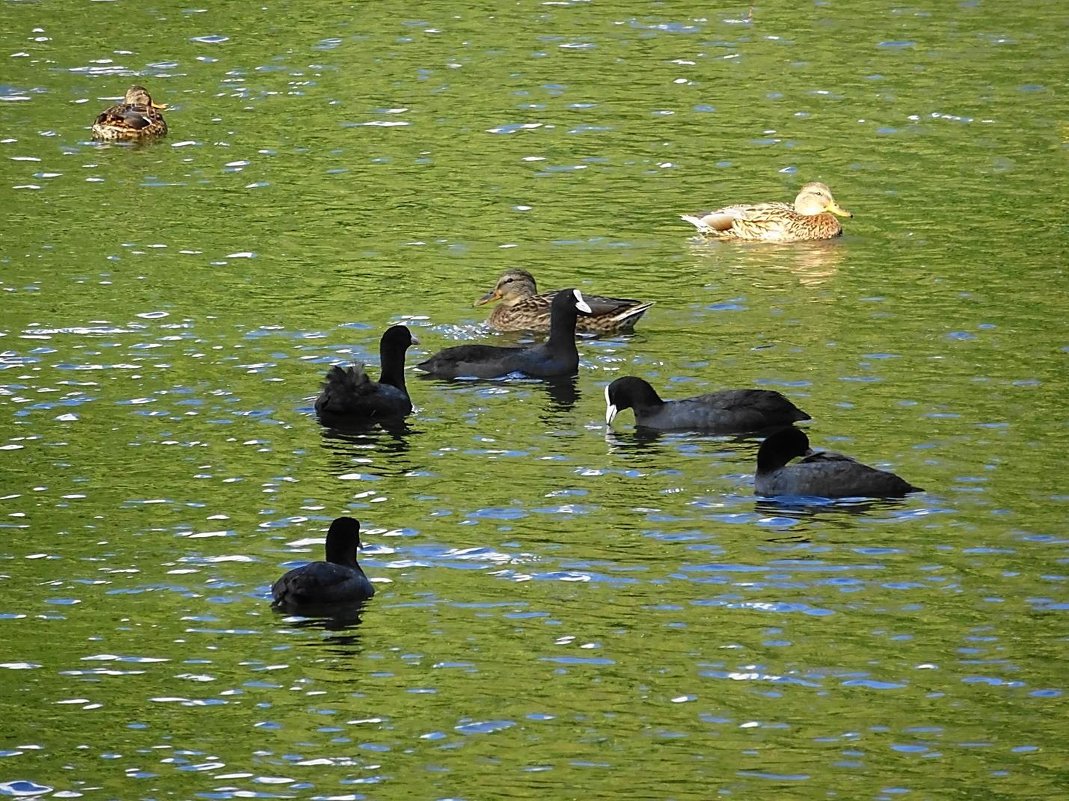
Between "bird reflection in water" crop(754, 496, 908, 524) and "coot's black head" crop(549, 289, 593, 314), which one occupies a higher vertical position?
"coot's black head" crop(549, 289, 593, 314)

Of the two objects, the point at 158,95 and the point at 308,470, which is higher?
the point at 158,95

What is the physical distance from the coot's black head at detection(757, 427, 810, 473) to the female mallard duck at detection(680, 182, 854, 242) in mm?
10428

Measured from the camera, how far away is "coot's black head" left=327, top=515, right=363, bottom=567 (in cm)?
1579

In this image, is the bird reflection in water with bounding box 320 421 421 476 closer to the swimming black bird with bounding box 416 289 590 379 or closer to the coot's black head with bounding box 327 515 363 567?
the swimming black bird with bounding box 416 289 590 379

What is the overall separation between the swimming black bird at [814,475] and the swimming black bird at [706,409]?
162cm

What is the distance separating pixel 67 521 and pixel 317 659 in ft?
13.5

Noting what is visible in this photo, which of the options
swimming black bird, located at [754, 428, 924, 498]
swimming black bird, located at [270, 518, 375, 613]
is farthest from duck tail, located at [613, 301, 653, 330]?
swimming black bird, located at [270, 518, 375, 613]

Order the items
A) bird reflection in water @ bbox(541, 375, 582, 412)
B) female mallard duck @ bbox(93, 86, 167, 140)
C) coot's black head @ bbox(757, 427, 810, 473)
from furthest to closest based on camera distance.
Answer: female mallard duck @ bbox(93, 86, 167, 140) → bird reflection in water @ bbox(541, 375, 582, 412) → coot's black head @ bbox(757, 427, 810, 473)

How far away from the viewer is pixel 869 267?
27.1m

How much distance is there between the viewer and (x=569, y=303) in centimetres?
2291

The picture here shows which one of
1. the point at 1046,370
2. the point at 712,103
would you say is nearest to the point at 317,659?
the point at 1046,370

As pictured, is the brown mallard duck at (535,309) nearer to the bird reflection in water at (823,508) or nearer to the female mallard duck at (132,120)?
the bird reflection in water at (823,508)

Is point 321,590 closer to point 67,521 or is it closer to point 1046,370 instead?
point 67,521

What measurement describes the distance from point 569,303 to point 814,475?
5613 mm
